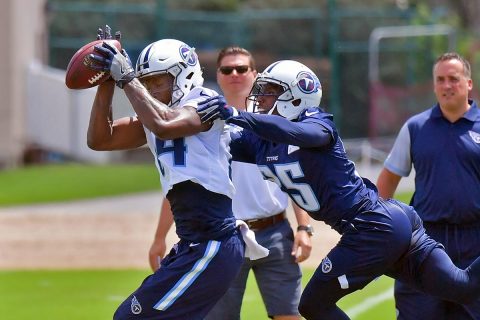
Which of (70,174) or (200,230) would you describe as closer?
(200,230)

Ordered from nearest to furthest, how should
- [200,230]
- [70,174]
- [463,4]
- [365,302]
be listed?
1. [200,230]
2. [365,302]
3. [70,174]
4. [463,4]

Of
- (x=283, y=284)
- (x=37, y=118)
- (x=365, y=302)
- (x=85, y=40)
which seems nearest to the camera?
(x=283, y=284)

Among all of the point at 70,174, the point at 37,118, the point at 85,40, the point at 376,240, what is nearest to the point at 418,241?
the point at 376,240

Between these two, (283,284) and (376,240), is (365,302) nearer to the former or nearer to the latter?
(283,284)

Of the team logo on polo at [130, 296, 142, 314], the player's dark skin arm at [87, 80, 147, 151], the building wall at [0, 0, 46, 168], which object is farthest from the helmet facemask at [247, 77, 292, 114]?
the building wall at [0, 0, 46, 168]

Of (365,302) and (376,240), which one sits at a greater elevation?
(376,240)

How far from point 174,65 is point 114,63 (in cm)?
37

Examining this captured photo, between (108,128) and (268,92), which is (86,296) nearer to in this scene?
(108,128)

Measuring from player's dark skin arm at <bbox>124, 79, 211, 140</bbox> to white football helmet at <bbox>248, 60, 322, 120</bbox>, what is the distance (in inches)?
27.7

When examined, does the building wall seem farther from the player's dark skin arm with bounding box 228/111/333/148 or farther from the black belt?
the player's dark skin arm with bounding box 228/111/333/148

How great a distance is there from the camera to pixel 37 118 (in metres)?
25.2

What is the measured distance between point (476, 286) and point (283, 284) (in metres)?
1.38

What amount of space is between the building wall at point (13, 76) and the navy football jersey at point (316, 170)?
1905cm

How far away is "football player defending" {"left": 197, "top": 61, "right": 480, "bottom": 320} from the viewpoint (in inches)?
237
